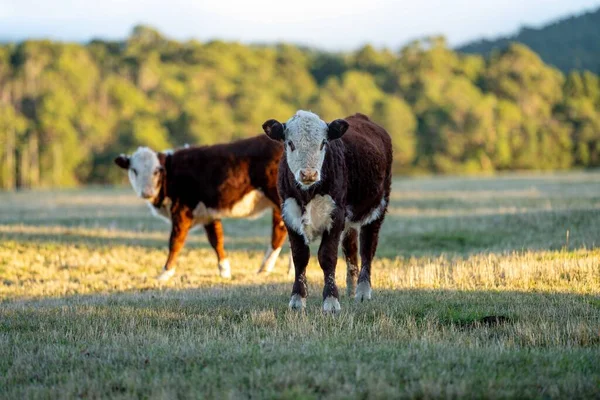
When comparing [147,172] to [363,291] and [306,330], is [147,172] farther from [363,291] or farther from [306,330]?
[306,330]

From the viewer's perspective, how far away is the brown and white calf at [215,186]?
16750 mm

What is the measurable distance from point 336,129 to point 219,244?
7.13 metres

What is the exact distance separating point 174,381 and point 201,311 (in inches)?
136

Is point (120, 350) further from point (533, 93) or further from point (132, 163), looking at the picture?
point (533, 93)

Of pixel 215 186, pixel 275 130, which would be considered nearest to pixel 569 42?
pixel 215 186

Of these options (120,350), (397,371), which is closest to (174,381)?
(120,350)

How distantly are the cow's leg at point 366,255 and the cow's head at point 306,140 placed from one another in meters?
2.01

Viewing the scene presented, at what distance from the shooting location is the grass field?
660 centimetres

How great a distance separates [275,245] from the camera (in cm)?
1669

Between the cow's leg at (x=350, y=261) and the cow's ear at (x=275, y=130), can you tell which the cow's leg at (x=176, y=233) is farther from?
the cow's ear at (x=275, y=130)

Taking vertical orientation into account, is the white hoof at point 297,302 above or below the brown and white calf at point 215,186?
below

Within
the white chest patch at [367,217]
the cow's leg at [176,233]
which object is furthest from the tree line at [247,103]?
the white chest patch at [367,217]

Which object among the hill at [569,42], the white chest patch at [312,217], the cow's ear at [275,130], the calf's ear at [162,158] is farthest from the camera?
the hill at [569,42]

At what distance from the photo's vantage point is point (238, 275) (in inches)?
639
